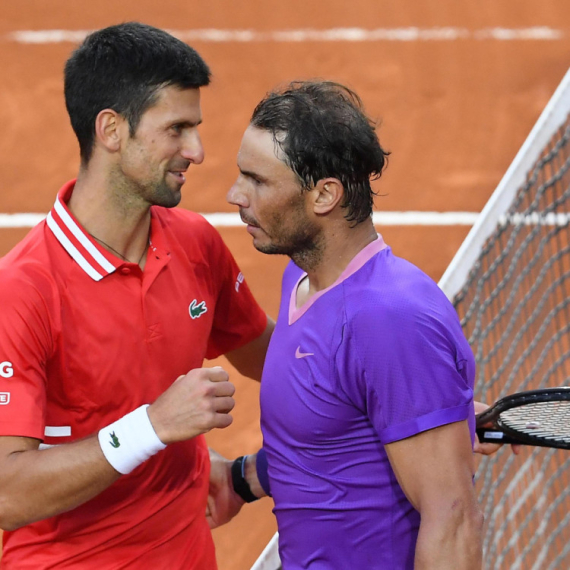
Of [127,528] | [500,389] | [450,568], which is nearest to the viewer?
[450,568]

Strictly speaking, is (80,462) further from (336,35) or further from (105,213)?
(336,35)

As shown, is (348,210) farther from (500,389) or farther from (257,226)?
(500,389)

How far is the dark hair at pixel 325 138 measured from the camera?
92.0 inches

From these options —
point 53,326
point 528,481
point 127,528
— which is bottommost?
point 528,481

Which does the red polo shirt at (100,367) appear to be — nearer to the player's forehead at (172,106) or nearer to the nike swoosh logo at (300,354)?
the player's forehead at (172,106)

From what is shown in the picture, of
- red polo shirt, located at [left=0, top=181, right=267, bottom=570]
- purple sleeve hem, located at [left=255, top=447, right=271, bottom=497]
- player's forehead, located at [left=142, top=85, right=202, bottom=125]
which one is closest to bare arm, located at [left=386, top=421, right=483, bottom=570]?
red polo shirt, located at [left=0, top=181, right=267, bottom=570]

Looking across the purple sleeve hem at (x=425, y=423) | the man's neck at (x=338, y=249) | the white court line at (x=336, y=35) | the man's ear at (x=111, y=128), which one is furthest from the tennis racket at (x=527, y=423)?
the white court line at (x=336, y=35)

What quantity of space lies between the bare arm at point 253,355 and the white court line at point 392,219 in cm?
252

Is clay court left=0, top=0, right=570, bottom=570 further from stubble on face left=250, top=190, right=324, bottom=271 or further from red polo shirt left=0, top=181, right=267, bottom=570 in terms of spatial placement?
stubble on face left=250, top=190, right=324, bottom=271

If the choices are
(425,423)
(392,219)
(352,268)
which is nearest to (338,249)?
(352,268)

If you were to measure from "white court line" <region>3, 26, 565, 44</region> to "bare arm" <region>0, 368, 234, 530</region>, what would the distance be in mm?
4382

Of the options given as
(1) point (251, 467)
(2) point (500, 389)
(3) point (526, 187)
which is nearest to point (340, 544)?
(1) point (251, 467)

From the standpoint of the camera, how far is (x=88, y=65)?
2.77 meters

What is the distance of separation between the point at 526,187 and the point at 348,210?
1.59 meters
